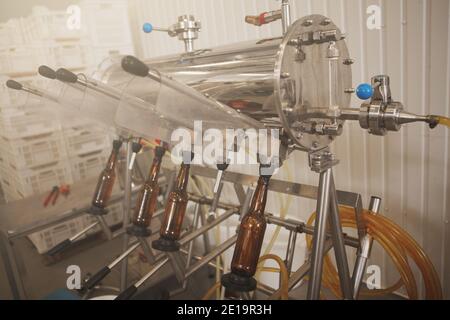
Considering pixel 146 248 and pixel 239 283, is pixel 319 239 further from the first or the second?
pixel 146 248

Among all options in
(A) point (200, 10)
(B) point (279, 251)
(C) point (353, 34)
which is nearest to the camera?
(C) point (353, 34)

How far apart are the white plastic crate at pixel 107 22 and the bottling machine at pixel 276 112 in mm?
1044

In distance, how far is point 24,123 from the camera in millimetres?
1753

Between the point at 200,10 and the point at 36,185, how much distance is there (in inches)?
53.4

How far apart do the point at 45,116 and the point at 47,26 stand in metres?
0.55

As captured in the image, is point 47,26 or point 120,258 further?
point 47,26

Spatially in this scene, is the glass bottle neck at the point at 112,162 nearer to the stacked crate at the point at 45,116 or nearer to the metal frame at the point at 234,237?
the metal frame at the point at 234,237

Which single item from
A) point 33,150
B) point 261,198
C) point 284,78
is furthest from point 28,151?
point 284,78

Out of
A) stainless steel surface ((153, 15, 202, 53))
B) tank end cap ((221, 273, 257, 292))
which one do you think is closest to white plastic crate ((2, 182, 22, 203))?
stainless steel surface ((153, 15, 202, 53))

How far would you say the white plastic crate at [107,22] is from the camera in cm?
190

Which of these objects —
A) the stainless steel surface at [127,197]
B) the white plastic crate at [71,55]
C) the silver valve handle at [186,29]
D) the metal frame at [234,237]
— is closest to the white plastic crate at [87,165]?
the white plastic crate at [71,55]

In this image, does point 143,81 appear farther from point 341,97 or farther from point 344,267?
point 344,267

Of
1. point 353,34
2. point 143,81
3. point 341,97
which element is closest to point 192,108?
point 143,81

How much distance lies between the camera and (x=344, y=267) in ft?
2.90
